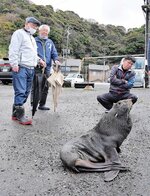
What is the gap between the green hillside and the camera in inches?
2867

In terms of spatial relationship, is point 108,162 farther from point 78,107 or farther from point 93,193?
point 78,107

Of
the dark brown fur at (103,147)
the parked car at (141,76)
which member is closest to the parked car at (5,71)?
the parked car at (141,76)

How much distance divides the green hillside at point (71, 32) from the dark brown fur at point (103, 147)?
182 feet

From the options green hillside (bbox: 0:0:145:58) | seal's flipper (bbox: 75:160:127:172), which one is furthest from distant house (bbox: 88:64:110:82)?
seal's flipper (bbox: 75:160:127:172)

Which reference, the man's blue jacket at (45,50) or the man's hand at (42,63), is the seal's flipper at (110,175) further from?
the man's blue jacket at (45,50)

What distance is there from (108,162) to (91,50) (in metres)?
92.5

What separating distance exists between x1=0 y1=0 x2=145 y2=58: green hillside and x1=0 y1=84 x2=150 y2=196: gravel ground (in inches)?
2092

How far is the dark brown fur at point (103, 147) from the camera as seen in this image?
5.01 metres

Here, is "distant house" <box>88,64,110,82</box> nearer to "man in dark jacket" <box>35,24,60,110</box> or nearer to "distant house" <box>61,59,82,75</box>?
"distant house" <box>61,59,82,75</box>

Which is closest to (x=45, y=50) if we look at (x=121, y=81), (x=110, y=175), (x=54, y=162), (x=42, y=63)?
(x=42, y=63)

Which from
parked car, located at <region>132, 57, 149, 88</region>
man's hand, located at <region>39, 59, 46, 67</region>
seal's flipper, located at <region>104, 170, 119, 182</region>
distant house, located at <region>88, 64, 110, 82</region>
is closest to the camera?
seal's flipper, located at <region>104, 170, 119, 182</region>

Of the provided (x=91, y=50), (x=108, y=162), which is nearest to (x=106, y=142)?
(x=108, y=162)

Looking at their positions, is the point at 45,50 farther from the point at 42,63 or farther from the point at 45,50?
the point at 42,63

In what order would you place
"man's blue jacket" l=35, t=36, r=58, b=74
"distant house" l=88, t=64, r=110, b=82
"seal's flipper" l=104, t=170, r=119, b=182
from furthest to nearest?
1. "distant house" l=88, t=64, r=110, b=82
2. "man's blue jacket" l=35, t=36, r=58, b=74
3. "seal's flipper" l=104, t=170, r=119, b=182
